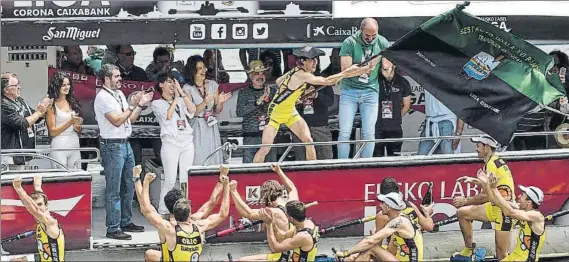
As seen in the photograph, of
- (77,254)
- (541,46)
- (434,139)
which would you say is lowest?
(77,254)

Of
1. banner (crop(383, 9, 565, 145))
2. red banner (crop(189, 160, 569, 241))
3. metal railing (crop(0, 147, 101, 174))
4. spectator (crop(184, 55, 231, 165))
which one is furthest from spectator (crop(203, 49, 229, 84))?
banner (crop(383, 9, 565, 145))

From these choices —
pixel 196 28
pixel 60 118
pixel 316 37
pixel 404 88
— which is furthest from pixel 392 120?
pixel 60 118

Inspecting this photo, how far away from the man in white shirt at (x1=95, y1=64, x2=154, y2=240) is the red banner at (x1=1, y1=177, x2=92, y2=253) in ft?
1.25

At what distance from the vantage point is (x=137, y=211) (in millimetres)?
16438

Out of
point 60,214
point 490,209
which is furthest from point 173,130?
point 490,209

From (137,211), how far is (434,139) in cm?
365

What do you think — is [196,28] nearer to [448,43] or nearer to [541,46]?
[448,43]

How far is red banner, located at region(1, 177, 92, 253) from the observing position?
14914 mm

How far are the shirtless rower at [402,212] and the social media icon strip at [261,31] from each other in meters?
2.11

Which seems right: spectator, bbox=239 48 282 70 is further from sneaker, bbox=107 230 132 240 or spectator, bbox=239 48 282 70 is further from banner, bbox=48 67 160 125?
A: sneaker, bbox=107 230 132 240

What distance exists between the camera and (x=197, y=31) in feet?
50.0

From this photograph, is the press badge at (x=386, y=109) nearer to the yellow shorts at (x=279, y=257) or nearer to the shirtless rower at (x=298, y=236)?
the shirtless rower at (x=298, y=236)

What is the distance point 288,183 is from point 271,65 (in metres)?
1.89

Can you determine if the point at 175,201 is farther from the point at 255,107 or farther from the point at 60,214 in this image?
the point at 255,107
